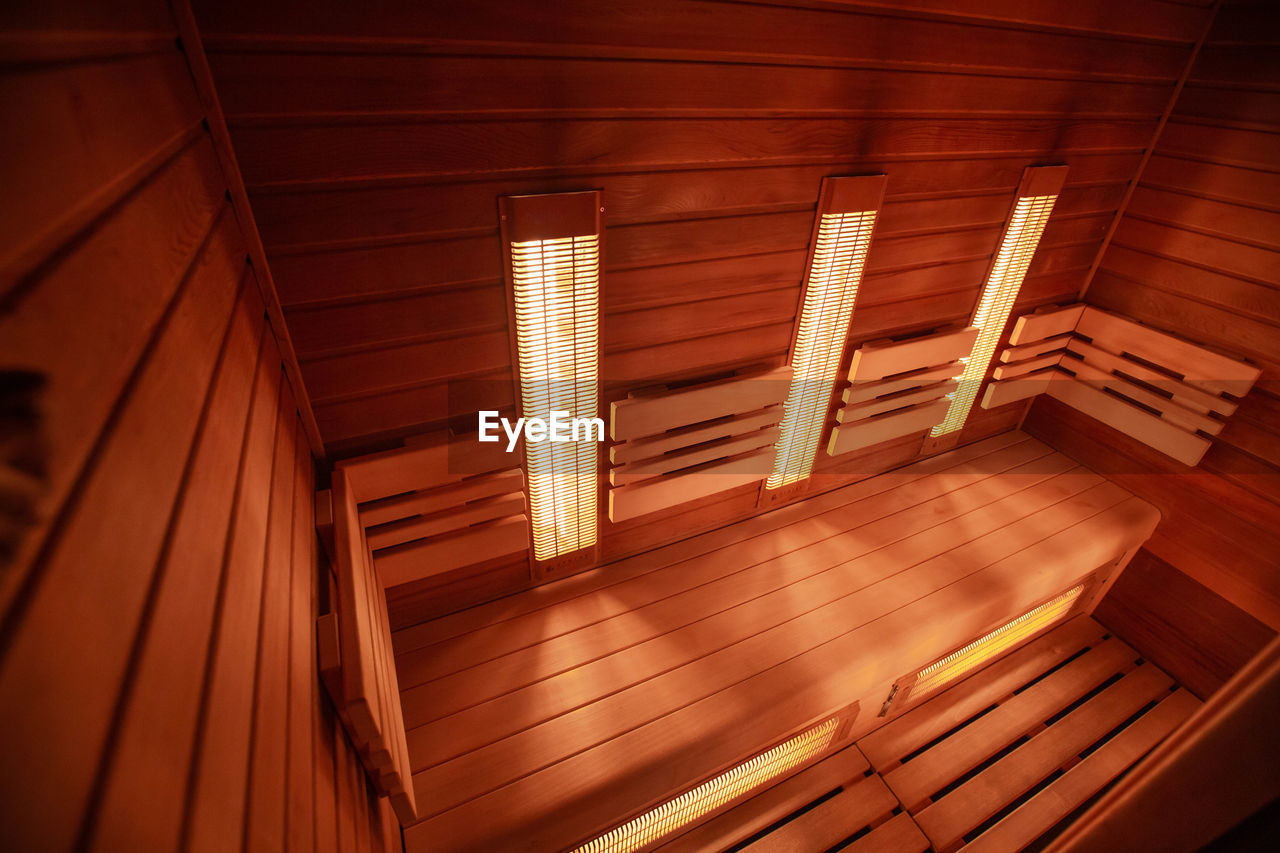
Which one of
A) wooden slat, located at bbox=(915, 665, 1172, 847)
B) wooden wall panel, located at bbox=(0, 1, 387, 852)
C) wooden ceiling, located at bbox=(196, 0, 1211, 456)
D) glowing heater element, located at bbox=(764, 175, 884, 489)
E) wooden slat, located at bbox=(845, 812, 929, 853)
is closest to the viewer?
wooden wall panel, located at bbox=(0, 1, 387, 852)

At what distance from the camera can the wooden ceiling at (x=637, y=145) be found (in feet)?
5.75

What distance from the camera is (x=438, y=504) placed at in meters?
2.46

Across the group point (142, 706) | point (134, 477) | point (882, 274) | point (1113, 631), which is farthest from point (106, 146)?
point (1113, 631)

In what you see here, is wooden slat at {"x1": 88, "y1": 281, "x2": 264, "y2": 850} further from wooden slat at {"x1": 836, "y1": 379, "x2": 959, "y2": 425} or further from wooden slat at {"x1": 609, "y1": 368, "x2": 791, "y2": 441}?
wooden slat at {"x1": 836, "y1": 379, "x2": 959, "y2": 425}

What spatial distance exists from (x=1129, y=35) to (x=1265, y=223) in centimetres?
120

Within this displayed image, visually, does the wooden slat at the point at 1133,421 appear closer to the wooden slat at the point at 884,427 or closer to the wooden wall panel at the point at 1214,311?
the wooden wall panel at the point at 1214,311

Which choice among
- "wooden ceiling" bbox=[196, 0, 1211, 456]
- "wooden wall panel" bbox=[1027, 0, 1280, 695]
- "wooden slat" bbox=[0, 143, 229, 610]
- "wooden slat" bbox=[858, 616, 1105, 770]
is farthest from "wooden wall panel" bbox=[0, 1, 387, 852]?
"wooden wall panel" bbox=[1027, 0, 1280, 695]

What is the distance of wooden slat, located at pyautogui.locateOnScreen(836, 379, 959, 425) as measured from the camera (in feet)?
11.0

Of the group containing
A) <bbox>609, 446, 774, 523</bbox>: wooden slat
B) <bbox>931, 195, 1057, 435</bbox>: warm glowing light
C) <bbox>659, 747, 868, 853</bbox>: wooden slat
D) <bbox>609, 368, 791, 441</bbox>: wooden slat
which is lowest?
<bbox>659, 747, 868, 853</bbox>: wooden slat

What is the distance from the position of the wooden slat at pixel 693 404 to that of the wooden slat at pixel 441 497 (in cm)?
51

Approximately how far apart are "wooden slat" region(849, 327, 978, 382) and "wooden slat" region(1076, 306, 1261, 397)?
102 centimetres

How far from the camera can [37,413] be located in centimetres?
50

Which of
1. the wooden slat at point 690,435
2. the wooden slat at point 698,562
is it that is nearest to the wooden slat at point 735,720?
the wooden slat at point 698,562

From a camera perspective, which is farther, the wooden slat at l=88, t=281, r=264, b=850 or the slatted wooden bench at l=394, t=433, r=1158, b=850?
the slatted wooden bench at l=394, t=433, r=1158, b=850
